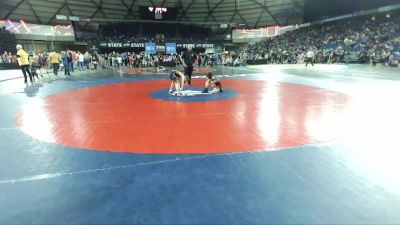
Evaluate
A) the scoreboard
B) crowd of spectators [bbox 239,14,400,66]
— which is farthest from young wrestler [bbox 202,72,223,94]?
the scoreboard

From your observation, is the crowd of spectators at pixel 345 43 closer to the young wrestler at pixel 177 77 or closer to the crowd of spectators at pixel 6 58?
the young wrestler at pixel 177 77

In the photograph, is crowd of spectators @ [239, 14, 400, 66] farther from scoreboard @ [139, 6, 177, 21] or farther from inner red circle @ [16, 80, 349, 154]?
inner red circle @ [16, 80, 349, 154]

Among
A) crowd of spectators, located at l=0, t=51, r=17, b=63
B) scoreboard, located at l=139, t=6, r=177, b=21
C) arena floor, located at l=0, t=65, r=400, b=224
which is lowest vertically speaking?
arena floor, located at l=0, t=65, r=400, b=224

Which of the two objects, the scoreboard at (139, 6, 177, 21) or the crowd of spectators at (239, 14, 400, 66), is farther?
the scoreboard at (139, 6, 177, 21)

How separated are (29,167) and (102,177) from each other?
3.36 feet

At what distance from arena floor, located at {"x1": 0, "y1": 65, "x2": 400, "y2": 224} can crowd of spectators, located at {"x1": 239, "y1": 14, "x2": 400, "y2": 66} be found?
1925cm

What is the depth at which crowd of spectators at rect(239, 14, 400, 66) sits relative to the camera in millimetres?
22911

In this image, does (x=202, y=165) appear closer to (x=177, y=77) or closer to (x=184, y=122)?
(x=184, y=122)

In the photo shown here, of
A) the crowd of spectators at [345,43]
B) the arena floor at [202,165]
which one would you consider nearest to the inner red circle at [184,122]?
the arena floor at [202,165]

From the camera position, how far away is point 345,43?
92.2 feet

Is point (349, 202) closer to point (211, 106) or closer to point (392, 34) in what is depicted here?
point (211, 106)

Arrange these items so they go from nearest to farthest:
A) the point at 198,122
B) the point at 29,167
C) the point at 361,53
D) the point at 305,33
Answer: the point at 29,167 < the point at 198,122 < the point at 361,53 < the point at 305,33

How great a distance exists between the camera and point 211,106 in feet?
22.6

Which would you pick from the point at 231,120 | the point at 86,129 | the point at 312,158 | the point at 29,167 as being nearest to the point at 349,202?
the point at 312,158
